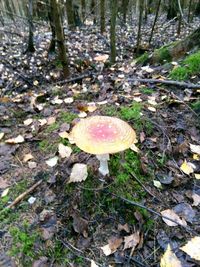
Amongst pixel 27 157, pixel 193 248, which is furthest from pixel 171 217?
pixel 27 157

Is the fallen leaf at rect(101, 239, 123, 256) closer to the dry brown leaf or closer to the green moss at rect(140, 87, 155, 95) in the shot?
the dry brown leaf

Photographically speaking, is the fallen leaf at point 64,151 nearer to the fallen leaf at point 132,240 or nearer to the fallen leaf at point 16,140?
the fallen leaf at point 16,140

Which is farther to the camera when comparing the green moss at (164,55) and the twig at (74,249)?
the green moss at (164,55)

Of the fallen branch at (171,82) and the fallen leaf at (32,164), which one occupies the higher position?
the fallen branch at (171,82)

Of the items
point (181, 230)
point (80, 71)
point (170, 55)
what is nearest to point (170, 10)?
point (80, 71)

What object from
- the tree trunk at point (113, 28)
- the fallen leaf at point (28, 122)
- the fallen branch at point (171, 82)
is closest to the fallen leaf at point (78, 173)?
the fallen leaf at point (28, 122)

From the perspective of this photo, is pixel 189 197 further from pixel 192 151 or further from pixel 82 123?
pixel 82 123
